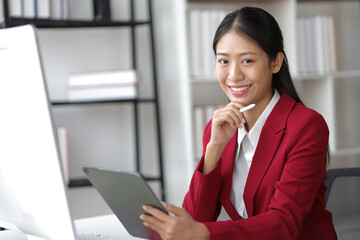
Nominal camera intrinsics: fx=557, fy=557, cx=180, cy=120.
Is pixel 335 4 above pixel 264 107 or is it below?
above

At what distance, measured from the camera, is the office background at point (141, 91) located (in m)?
3.17

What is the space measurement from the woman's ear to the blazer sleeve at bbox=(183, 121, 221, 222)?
305 millimetres

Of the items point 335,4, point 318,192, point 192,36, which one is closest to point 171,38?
point 192,36


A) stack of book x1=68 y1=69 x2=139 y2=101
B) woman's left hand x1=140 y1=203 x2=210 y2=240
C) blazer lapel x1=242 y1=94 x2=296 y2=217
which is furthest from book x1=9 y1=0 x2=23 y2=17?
woman's left hand x1=140 y1=203 x2=210 y2=240

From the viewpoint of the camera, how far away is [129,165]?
3.36 meters

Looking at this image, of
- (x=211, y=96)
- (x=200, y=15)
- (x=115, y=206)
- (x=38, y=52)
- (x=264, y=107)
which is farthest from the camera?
(x=211, y=96)

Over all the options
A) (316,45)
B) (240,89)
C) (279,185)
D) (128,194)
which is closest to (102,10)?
(316,45)

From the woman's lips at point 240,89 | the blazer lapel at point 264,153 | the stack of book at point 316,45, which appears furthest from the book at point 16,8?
the blazer lapel at point 264,153

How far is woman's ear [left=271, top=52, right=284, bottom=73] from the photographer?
154 cm

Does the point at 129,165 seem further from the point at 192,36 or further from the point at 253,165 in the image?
the point at 253,165

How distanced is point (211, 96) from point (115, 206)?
2.30 meters

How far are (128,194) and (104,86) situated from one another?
196 cm

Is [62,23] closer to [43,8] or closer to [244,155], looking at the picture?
[43,8]

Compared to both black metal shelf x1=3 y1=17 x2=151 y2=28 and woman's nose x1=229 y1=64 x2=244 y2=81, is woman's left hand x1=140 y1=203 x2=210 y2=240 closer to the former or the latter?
woman's nose x1=229 y1=64 x2=244 y2=81
